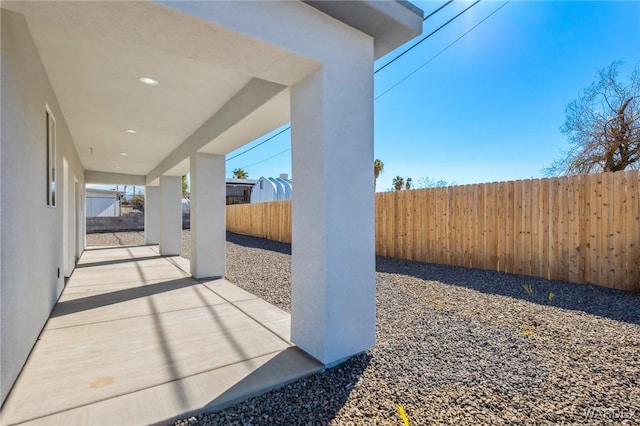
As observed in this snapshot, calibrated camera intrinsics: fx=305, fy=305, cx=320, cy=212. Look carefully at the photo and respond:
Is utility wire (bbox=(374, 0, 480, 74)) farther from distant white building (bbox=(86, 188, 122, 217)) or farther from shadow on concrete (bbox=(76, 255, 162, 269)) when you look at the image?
distant white building (bbox=(86, 188, 122, 217))

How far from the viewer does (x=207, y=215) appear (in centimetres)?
609

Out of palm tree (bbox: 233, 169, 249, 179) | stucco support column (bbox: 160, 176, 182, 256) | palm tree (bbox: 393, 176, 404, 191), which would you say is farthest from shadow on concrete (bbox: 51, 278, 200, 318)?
palm tree (bbox: 233, 169, 249, 179)

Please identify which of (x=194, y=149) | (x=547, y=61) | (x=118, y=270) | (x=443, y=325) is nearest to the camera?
(x=443, y=325)

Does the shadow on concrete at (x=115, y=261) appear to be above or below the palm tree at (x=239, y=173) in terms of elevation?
below

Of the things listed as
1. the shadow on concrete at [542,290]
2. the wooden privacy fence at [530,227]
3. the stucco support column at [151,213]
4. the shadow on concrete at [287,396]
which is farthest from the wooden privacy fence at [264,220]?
the shadow on concrete at [287,396]

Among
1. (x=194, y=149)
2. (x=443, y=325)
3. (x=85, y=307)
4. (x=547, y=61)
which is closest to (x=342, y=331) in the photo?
(x=443, y=325)

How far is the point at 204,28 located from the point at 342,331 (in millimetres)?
2646

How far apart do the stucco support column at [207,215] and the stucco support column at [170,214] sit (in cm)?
340

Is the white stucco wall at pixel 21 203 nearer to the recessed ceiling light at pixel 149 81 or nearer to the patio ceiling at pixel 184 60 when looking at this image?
the patio ceiling at pixel 184 60

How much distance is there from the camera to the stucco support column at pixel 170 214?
8.98m

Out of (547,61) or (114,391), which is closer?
(114,391)

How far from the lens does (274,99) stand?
3404 millimetres

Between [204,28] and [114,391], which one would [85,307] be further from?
[204,28]

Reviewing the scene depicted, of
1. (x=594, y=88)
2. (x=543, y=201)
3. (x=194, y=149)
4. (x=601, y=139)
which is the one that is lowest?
(x=543, y=201)
